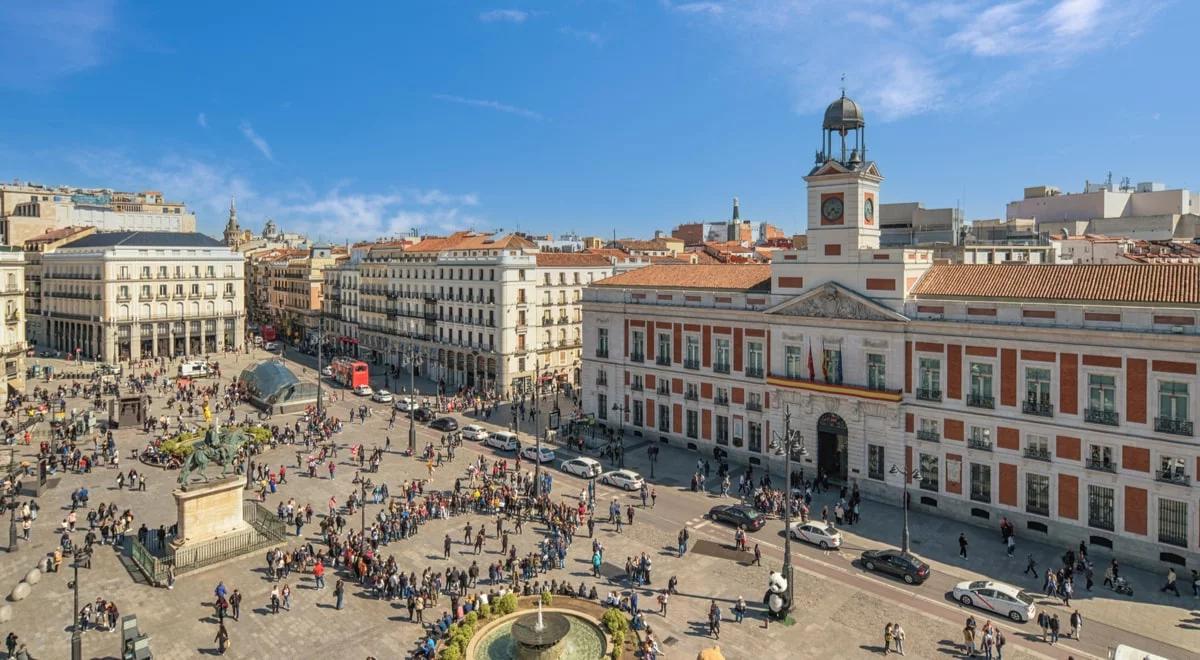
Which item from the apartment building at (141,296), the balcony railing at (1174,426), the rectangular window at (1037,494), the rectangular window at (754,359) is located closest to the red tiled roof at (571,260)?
the rectangular window at (754,359)

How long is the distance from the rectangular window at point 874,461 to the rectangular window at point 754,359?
26.9 ft

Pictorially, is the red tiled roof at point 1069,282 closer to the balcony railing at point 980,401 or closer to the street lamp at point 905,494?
the balcony railing at point 980,401

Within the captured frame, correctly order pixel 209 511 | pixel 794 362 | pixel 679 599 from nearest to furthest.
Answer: pixel 679 599, pixel 209 511, pixel 794 362

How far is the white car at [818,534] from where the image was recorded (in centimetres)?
3600

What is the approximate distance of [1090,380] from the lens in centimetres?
3541

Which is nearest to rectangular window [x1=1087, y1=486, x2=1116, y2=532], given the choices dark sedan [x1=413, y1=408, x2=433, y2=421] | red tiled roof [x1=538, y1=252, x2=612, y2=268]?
dark sedan [x1=413, y1=408, x2=433, y2=421]

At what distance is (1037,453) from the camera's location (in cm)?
3697

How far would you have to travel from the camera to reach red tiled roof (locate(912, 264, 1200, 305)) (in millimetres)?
35031

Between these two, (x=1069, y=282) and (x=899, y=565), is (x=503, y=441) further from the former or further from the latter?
(x=1069, y=282)

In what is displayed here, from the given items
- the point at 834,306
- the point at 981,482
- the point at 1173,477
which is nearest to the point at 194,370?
the point at 834,306

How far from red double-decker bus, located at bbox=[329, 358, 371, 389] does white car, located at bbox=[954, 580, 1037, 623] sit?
5886 centimetres

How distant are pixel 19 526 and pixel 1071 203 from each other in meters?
105

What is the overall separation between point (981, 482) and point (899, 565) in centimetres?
929

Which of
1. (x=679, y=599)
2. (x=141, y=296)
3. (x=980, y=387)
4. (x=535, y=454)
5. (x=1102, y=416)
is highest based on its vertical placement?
(x=141, y=296)
